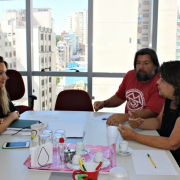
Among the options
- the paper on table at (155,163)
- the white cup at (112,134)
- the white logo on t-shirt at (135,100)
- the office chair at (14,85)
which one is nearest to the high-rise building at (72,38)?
the office chair at (14,85)

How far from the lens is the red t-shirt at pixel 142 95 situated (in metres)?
2.23

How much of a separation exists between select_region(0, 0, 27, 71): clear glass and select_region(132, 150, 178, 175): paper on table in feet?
10.8

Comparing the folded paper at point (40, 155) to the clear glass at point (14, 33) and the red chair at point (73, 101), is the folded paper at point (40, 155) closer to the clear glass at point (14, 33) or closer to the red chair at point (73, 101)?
the red chair at point (73, 101)

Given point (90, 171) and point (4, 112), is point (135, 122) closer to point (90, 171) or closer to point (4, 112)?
point (90, 171)

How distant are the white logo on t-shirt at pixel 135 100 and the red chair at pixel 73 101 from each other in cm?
50

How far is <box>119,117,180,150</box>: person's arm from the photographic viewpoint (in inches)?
55.7

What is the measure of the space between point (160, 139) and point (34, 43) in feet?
10.8

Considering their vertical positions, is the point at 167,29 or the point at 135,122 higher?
the point at 167,29

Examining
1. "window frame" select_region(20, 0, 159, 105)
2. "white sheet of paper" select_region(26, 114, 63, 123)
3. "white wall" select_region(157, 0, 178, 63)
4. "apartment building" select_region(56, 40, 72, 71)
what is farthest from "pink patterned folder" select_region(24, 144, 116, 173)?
"white wall" select_region(157, 0, 178, 63)

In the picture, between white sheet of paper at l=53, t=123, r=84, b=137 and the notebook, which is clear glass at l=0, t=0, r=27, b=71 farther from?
white sheet of paper at l=53, t=123, r=84, b=137

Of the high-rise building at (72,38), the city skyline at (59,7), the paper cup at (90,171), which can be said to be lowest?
the paper cup at (90,171)

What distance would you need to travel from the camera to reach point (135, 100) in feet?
8.09

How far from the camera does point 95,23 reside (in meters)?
3.93

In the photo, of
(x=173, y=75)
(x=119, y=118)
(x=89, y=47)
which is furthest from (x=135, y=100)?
(x=89, y=47)
